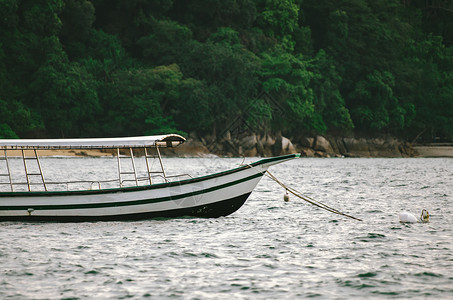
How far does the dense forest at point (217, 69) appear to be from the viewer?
64000 mm

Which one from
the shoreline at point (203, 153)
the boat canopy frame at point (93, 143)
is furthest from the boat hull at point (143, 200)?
the shoreline at point (203, 153)

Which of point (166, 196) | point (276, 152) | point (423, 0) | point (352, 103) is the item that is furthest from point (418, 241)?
point (423, 0)

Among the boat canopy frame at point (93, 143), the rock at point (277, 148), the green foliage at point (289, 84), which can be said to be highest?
the green foliage at point (289, 84)

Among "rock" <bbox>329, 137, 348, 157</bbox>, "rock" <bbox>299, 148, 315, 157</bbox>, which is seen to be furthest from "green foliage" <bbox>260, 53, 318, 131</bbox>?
"rock" <bbox>329, 137, 348, 157</bbox>

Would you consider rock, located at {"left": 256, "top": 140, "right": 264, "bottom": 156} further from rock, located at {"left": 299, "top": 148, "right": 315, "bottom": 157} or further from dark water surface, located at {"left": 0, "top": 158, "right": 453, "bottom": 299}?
dark water surface, located at {"left": 0, "top": 158, "right": 453, "bottom": 299}

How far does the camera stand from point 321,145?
7794 cm

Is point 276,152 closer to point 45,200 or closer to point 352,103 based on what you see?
point 352,103

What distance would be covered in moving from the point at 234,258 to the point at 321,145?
66162 millimetres

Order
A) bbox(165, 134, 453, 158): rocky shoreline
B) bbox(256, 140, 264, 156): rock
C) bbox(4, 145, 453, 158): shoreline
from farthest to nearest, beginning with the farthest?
bbox(256, 140, 264, 156): rock → bbox(165, 134, 453, 158): rocky shoreline → bbox(4, 145, 453, 158): shoreline

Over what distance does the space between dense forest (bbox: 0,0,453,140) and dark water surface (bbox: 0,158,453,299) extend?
4737cm

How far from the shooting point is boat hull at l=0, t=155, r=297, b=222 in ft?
53.7

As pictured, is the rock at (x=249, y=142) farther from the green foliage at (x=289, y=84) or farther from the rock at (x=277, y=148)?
the green foliage at (x=289, y=84)

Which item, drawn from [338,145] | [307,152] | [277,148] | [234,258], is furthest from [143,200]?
[338,145]

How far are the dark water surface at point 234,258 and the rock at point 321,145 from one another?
57.8 m
